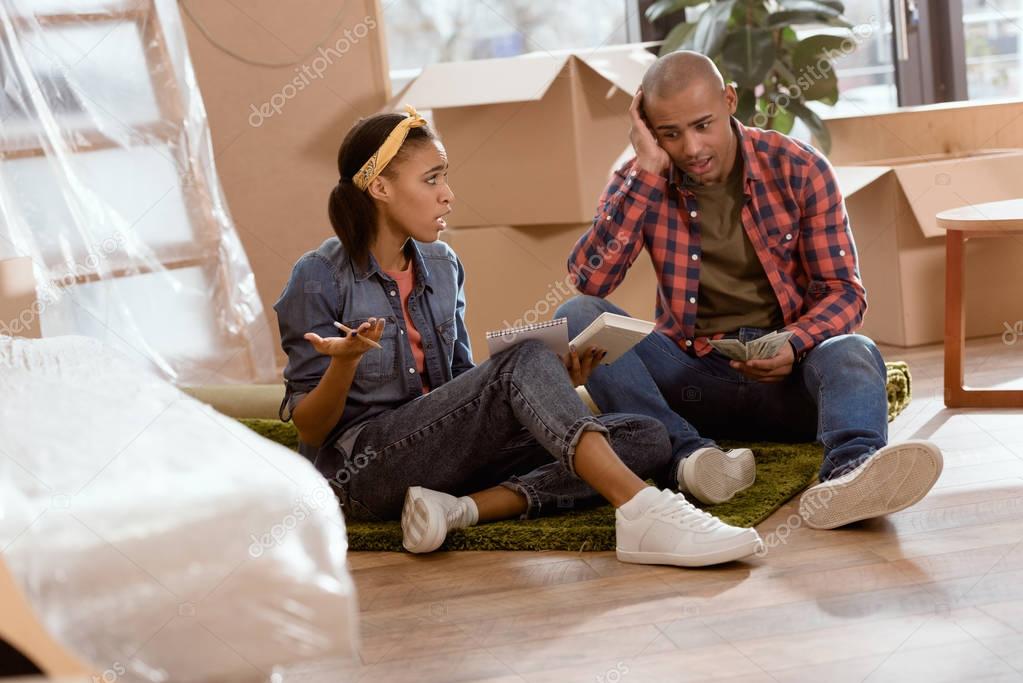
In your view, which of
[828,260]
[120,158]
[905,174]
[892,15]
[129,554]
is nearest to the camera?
[129,554]

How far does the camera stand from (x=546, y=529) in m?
1.80

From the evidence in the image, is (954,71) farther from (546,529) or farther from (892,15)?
(546,529)

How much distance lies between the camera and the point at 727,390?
2086 millimetres

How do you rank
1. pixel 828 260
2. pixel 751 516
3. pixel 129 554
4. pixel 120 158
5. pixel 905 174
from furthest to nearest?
pixel 120 158
pixel 905 174
pixel 828 260
pixel 751 516
pixel 129 554

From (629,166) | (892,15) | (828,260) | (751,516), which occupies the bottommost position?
(751,516)

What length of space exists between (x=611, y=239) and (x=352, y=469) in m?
0.62

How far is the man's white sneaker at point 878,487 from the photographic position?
1.64 metres

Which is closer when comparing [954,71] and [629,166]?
[629,166]

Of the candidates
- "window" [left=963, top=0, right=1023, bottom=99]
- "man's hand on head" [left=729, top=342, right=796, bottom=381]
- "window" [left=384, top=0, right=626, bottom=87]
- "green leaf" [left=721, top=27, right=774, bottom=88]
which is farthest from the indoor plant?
"man's hand on head" [left=729, top=342, right=796, bottom=381]

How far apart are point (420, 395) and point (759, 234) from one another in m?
0.64

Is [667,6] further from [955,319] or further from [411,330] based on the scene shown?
[411,330]

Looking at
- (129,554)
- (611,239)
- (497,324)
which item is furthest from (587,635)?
(497,324)

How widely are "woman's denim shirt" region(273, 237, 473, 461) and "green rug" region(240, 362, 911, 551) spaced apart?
158mm

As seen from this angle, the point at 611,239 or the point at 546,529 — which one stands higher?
the point at 611,239
